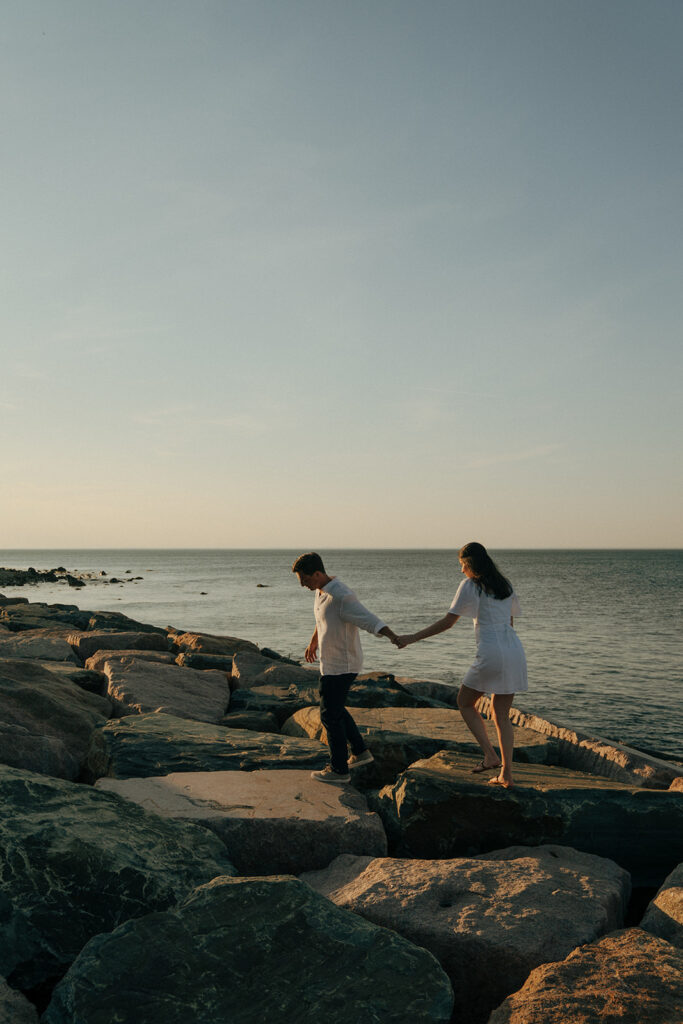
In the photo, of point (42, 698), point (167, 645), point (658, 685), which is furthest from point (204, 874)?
point (658, 685)

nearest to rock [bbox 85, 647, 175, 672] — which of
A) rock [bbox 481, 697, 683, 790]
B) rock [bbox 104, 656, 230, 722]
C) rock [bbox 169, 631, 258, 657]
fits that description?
rock [bbox 104, 656, 230, 722]

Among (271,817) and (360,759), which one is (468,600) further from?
(271,817)

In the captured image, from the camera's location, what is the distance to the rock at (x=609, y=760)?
20.0 feet

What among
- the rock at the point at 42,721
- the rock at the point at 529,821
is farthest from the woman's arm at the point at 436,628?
the rock at the point at 42,721

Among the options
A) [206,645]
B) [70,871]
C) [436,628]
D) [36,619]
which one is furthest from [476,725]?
[36,619]

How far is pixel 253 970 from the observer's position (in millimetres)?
3062

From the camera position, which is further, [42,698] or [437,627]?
[42,698]

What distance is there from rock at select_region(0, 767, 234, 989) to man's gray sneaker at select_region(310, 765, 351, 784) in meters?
1.50

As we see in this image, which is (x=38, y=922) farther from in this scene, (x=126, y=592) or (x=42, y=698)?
(x=126, y=592)

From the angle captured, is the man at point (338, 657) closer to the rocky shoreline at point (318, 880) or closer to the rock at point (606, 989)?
the rocky shoreline at point (318, 880)

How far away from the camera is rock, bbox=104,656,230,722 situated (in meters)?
7.91

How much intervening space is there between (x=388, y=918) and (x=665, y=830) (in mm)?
2325

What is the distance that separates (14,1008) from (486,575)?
3668 millimetres

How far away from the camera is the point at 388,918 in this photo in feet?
12.1
